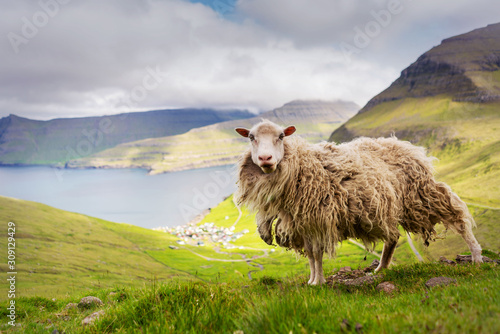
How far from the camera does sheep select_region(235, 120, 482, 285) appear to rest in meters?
6.92

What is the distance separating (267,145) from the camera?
264 inches

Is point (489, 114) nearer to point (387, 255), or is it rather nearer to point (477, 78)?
point (477, 78)

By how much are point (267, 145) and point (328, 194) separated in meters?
A: 1.85

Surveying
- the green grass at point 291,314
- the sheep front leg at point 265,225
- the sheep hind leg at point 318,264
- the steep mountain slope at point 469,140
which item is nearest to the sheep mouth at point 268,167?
the sheep front leg at point 265,225

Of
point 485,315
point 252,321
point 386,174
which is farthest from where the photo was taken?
point 386,174

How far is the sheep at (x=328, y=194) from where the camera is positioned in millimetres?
6918

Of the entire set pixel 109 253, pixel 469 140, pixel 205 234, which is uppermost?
pixel 469 140

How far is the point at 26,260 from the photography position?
65625mm

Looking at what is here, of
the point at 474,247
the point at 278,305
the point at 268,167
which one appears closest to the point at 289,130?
the point at 268,167

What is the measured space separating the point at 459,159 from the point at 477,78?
98939mm

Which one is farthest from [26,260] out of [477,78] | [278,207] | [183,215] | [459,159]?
[477,78]

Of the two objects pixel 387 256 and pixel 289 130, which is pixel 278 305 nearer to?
pixel 289 130

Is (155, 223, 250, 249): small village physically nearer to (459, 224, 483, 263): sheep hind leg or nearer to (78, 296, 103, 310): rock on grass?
(459, 224, 483, 263): sheep hind leg

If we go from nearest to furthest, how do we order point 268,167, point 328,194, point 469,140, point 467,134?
point 268,167 < point 328,194 < point 469,140 < point 467,134
